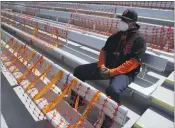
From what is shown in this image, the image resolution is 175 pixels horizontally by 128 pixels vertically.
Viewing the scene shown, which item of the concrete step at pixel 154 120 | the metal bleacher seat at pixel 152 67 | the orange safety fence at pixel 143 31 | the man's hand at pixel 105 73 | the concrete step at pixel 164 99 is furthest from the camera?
the orange safety fence at pixel 143 31

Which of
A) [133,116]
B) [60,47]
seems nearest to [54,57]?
[60,47]

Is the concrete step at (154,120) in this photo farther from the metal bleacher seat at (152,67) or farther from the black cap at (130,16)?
the black cap at (130,16)

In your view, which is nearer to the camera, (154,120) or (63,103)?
(154,120)

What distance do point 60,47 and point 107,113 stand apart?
2761 mm

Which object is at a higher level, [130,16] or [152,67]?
[130,16]

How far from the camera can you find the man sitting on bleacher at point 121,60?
2529mm

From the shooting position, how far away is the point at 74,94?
2924mm

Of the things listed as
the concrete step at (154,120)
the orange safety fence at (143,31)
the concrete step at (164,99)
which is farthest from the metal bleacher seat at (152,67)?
the orange safety fence at (143,31)

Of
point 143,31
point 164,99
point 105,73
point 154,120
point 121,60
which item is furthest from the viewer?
point 143,31

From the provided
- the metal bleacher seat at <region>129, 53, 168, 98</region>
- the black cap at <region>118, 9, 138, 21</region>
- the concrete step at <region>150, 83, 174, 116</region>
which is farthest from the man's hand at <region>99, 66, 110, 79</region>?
the black cap at <region>118, 9, 138, 21</region>

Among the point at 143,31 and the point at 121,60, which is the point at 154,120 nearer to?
the point at 121,60

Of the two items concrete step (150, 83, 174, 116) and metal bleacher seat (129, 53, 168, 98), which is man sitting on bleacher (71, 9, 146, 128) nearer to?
metal bleacher seat (129, 53, 168, 98)

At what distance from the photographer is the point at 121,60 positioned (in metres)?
2.82

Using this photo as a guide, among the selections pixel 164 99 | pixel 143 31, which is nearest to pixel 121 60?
pixel 164 99
